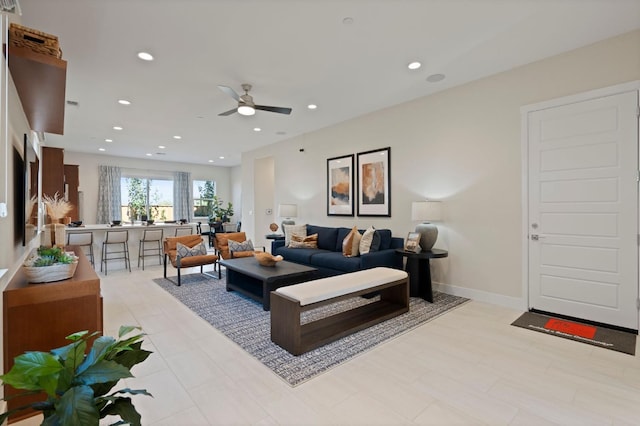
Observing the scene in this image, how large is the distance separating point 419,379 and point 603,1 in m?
3.52

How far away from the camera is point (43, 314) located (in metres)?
2.00

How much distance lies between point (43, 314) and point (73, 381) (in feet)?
4.48

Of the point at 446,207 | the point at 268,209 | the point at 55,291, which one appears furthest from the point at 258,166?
the point at 55,291

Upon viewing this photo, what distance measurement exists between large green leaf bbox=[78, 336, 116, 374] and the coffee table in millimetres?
2525

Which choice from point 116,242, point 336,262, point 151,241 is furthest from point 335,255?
point 116,242

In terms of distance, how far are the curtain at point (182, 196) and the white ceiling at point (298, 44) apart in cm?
567

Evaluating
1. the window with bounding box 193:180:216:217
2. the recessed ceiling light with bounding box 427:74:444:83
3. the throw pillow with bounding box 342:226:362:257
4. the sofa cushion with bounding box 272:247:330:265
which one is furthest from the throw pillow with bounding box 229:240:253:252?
the window with bounding box 193:180:216:217

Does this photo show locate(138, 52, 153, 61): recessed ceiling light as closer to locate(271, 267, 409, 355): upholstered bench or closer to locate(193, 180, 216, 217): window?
locate(271, 267, 409, 355): upholstered bench

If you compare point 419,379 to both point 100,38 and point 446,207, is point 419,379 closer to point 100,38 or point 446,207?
point 446,207

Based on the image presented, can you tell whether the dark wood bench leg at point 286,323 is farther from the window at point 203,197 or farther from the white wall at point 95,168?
the window at point 203,197

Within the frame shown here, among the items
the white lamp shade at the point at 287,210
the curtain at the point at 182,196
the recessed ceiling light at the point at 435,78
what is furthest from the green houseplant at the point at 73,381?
the curtain at the point at 182,196

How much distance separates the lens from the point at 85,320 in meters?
2.13

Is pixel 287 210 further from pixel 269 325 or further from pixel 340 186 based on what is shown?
pixel 269 325

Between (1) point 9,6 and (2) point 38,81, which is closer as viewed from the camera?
(1) point 9,6
